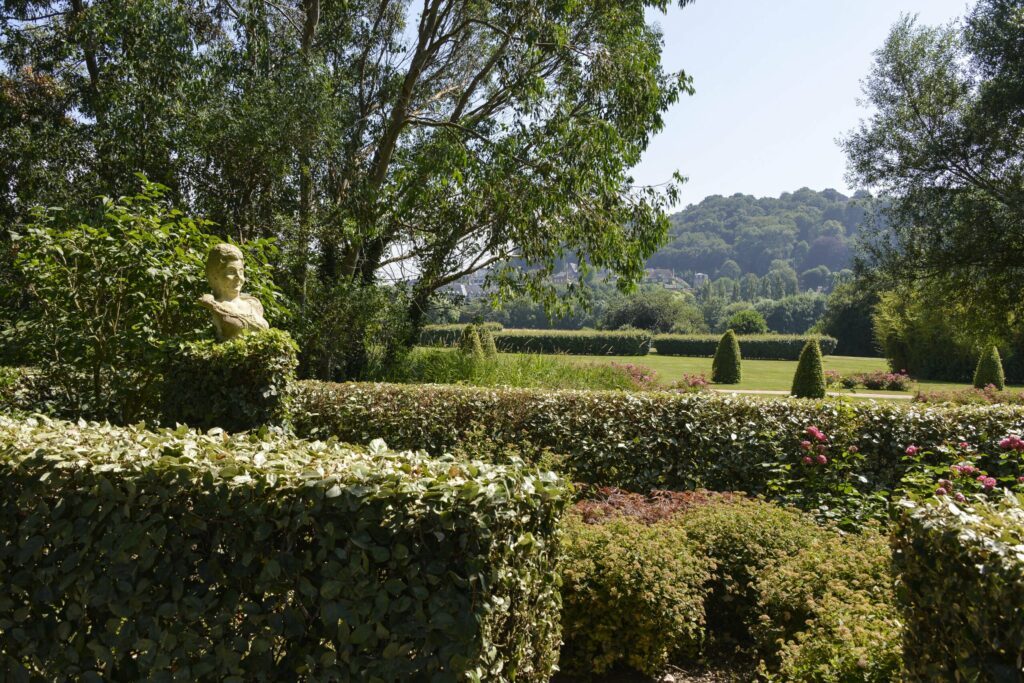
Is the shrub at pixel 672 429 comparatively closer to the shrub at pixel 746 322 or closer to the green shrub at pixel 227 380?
the green shrub at pixel 227 380

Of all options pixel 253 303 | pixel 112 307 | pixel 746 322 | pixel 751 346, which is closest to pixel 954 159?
pixel 253 303

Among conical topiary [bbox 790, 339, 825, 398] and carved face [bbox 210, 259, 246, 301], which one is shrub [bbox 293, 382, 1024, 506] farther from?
conical topiary [bbox 790, 339, 825, 398]

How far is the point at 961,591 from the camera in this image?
205 centimetres

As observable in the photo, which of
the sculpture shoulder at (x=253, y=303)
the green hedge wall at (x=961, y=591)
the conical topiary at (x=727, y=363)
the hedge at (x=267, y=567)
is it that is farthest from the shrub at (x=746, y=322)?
the hedge at (x=267, y=567)

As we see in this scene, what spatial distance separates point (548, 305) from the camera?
11898 mm

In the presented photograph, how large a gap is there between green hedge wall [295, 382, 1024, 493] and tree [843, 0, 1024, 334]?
24.3ft

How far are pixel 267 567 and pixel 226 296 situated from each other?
14.8 feet

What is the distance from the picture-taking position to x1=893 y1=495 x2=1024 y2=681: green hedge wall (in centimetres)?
188

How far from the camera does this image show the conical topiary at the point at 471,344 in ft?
42.1

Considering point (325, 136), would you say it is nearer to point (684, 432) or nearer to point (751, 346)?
point (684, 432)

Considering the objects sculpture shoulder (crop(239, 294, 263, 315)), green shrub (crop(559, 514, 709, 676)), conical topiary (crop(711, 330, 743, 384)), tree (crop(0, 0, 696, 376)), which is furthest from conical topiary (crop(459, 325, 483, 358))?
conical topiary (crop(711, 330, 743, 384))

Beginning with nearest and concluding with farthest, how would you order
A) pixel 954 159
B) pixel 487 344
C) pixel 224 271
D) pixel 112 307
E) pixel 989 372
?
pixel 224 271 < pixel 112 307 < pixel 954 159 < pixel 487 344 < pixel 989 372

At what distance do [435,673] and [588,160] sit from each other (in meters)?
9.27

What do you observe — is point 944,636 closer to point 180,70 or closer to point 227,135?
point 227,135
